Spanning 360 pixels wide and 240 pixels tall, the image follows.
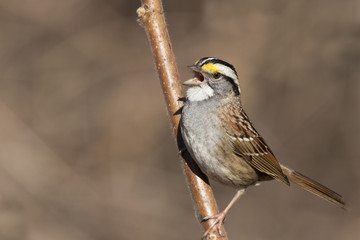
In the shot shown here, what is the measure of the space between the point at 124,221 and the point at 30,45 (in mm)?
3926

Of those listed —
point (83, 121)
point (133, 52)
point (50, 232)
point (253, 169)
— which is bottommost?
point (253, 169)

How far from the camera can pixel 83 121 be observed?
9773 mm

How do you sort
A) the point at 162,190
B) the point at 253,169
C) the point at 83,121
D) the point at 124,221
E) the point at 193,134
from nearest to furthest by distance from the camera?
the point at 193,134
the point at 253,169
the point at 124,221
the point at 162,190
the point at 83,121

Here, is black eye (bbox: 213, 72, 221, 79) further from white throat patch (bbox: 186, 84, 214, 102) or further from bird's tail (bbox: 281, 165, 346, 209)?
bird's tail (bbox: 281, 165, 346, 209)

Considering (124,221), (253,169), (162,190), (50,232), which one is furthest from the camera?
(162,190)

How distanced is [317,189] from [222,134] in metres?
1.09

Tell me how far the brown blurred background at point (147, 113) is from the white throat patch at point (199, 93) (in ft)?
13.8

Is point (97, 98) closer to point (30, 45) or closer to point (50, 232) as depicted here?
point (30, 45)

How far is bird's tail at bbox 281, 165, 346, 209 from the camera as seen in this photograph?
463 centimetres

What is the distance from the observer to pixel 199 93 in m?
4.14

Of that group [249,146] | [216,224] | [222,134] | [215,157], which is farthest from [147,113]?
[216,224]

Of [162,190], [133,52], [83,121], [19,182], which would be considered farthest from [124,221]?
[133,52]

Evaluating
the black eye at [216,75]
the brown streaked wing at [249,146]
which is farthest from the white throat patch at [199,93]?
the brown streaked wing at [249,146]

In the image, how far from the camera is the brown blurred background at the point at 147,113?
27.2 ft
